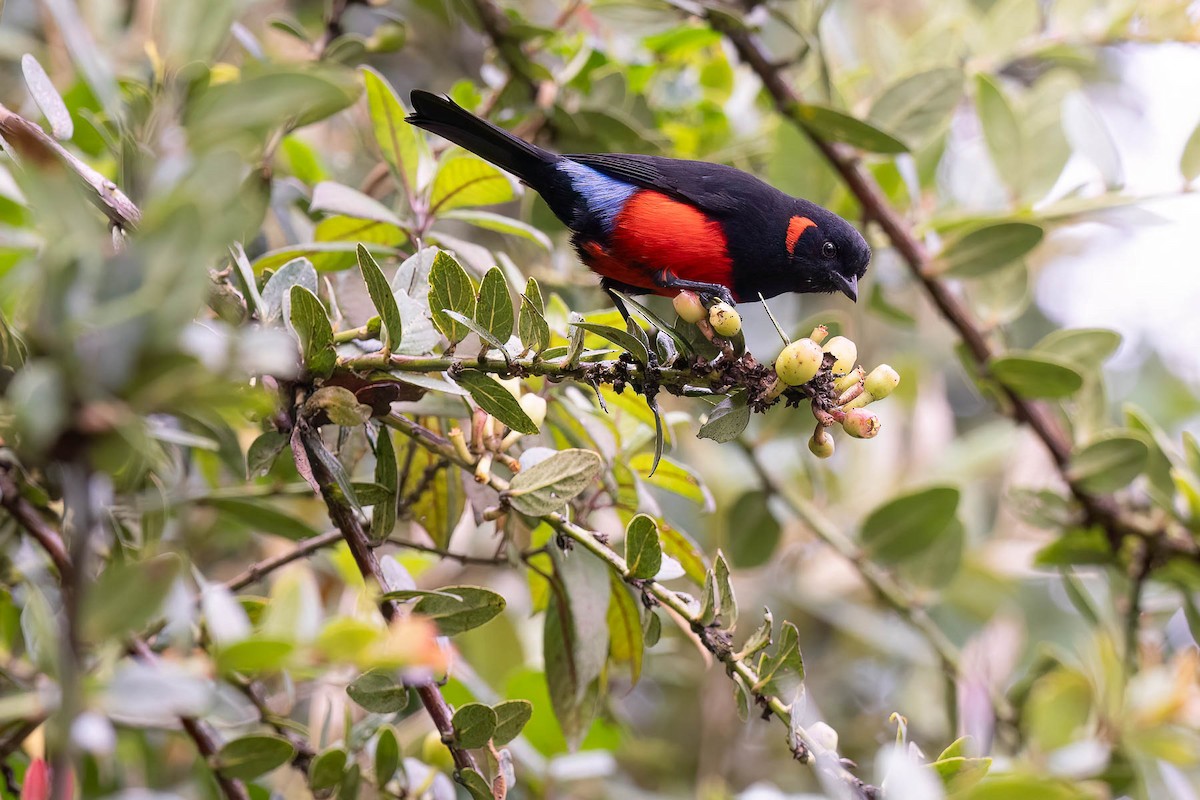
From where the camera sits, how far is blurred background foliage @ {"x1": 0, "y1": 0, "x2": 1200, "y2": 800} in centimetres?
88

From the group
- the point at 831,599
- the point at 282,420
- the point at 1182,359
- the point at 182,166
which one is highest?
the point at 182,166

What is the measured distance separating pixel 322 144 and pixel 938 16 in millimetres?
2266

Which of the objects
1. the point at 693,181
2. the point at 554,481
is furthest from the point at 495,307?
the point at 693,181

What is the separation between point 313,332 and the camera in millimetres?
1429

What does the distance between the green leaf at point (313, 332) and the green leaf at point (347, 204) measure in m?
0.47

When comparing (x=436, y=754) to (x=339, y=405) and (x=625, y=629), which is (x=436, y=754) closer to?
(x=625, y=629)

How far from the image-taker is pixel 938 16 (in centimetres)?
343

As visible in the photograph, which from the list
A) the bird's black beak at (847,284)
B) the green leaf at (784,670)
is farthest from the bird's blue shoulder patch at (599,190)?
the green leaf at (784,670)

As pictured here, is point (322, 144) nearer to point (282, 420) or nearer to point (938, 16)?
point (938, 16)

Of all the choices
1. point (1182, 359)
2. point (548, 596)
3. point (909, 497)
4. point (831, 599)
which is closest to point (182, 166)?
point (548, 596)

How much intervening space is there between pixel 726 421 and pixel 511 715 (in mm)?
511

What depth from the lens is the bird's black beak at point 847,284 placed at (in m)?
2.68

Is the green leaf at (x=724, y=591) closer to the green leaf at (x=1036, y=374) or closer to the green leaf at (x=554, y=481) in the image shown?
the green leaf at (x=554, y=481)

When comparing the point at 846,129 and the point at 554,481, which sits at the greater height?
the point at 846,129
